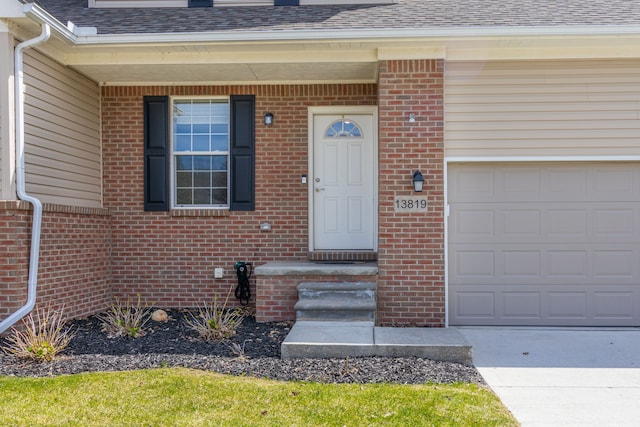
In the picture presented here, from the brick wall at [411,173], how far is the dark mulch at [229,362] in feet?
5.49

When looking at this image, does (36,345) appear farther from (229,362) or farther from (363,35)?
(363,35)

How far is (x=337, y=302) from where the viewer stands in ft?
20.5

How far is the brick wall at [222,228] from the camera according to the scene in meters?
7.70

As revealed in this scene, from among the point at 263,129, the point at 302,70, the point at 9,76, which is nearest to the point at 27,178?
the point at 9,76

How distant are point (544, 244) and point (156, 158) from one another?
5.12 m

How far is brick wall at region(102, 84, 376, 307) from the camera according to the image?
7.70m

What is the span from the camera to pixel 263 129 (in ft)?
25.3

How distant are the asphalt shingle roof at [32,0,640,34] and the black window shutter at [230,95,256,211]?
116cm

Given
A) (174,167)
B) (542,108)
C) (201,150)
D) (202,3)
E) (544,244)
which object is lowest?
(544,244)

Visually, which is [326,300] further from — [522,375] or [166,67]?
[166,67]

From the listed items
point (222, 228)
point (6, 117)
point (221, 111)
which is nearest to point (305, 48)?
point (221, 111)

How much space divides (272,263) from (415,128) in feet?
8.07

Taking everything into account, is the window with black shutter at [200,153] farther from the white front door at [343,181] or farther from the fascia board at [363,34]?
the fascia board at [363,34]

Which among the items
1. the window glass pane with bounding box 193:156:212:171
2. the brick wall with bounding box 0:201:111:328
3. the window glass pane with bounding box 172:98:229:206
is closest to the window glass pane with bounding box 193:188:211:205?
the window glass pane with bounding box 172:98:229:206
